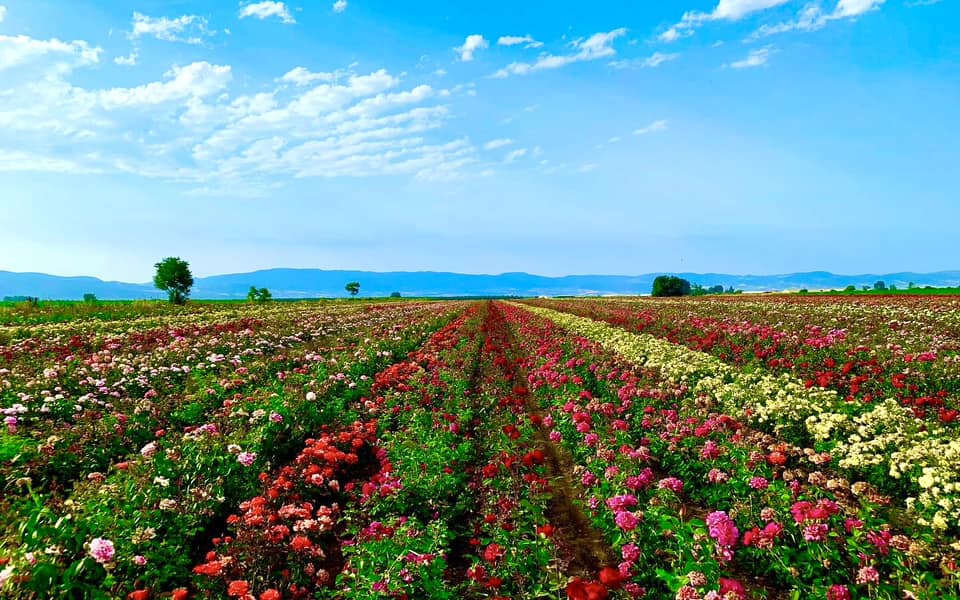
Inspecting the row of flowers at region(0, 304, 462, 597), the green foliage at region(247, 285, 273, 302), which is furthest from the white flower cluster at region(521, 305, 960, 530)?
the green foliage at region(247, 285, 273, 302)

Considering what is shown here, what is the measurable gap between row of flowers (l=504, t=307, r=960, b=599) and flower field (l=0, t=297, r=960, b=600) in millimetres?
29

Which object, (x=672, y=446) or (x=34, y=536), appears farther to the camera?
(x=672, y=446)

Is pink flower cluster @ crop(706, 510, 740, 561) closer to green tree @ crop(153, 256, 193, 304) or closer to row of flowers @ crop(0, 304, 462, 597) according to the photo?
row of flowers @ crop(0, 304, 462, 597)

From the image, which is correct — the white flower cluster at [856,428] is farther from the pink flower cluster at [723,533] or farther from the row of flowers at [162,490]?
the row of flowers at [162,490]

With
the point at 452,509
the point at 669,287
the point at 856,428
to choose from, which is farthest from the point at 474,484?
the point at 669,287

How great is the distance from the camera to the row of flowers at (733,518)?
162 inches

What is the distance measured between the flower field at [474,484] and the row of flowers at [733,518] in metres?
0.03

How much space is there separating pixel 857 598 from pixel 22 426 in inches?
433

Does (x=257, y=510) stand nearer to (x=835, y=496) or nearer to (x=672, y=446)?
(x=672, y=446)

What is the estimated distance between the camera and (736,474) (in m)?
6.12

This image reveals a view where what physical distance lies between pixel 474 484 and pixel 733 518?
10.6 feet

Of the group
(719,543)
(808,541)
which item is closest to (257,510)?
(719,543)

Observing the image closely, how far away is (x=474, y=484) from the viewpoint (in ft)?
22.6

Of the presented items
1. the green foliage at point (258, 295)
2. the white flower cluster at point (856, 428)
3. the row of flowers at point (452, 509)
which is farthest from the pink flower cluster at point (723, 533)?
the green foliage at point (258, 295)
